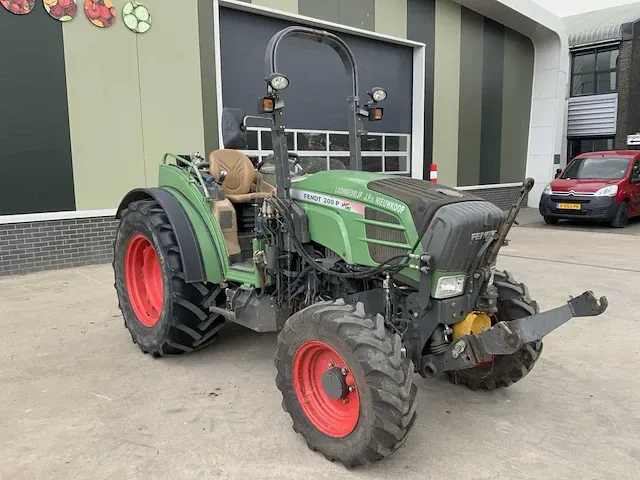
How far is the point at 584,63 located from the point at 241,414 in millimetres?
22757

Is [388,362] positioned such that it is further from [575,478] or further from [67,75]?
[67,75]

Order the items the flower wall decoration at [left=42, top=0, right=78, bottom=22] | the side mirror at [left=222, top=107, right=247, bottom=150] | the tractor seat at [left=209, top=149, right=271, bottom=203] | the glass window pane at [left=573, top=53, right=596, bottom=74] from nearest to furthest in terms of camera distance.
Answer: the side mirror at [left=222, top=107, right=247, bottom=150], the tractor seat at [left=209, top=149, right=271, bottom=203], the flower wall decoration at [left=42, top=0, right=78, bottom=22], the glass window pane at [left=573, top=53, right=596, bottom=74]

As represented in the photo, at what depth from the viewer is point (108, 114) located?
7.28 meters

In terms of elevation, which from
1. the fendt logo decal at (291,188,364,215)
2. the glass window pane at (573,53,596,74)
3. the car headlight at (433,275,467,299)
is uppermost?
the glass window pane at (573,53,596,74)

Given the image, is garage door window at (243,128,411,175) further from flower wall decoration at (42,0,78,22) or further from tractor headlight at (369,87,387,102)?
tractor headlight at (369,87,387,102)

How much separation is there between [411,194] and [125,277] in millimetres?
2644

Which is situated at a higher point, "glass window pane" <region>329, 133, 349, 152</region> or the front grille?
"glass window pane" <region>329, 133, 349, 152</region>

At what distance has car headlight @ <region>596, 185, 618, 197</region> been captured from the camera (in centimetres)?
1114

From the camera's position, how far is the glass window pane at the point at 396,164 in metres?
11.7

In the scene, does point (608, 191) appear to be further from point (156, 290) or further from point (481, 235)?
point (156, 290)

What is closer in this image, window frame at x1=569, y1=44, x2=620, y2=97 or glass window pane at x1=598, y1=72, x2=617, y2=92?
window frame at x1=569, y1=44, x2=620, y2=97

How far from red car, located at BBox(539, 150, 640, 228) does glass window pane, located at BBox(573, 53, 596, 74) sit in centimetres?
1065

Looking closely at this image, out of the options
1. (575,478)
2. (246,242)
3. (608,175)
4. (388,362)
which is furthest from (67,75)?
(608,175)

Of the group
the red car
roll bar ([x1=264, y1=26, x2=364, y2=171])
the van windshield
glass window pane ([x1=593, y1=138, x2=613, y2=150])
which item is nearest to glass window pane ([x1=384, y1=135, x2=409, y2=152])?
the red car
